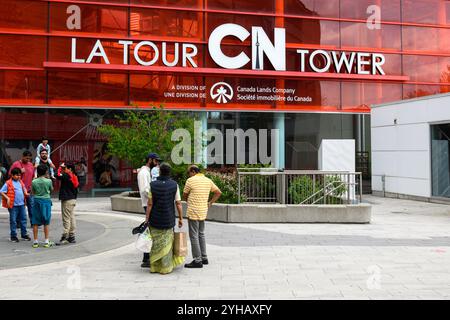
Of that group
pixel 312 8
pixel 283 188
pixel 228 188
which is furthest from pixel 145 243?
pixel 312 8

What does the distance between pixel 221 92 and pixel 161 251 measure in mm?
16075

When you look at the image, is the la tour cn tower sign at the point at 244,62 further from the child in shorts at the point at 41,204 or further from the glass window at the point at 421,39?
the child in shorts at the point at 41,204

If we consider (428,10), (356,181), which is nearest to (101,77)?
(356,181)

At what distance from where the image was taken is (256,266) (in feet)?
25.0

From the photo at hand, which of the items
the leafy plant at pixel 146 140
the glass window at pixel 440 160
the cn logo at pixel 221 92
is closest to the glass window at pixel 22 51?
the leafy plant at pixel 146 140

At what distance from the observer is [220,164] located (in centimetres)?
2247

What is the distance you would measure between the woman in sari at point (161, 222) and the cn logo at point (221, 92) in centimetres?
1554

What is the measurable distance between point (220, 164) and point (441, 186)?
980cm

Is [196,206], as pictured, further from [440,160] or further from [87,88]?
[87,88]

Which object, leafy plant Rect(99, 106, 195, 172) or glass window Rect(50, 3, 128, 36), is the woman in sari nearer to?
leafy plant Rect(99, 106, 195, 172)

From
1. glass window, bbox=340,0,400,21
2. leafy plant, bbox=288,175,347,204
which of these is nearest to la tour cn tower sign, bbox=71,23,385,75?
glass window, bbox=340,0,400,21

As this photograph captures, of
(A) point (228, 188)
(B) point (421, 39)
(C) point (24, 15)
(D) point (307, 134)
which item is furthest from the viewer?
(B) point (421, 39)

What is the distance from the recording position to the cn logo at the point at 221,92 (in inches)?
882
